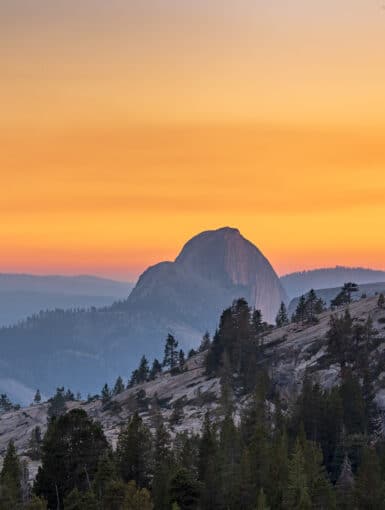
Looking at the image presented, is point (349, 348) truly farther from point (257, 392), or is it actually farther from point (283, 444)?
point (283, 444)

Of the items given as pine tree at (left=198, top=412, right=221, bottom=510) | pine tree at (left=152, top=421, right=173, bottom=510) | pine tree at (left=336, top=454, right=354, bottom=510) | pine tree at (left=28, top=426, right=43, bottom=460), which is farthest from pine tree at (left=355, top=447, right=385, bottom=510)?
pine tree at (left=28, top=426, right=43, bottom=460)

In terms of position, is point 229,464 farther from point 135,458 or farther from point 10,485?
point 10,485

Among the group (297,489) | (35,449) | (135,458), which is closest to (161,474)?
(135,458)

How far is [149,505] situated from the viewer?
318 feet

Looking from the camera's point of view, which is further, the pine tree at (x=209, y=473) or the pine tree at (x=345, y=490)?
the pine tree at (x=209, y=473)

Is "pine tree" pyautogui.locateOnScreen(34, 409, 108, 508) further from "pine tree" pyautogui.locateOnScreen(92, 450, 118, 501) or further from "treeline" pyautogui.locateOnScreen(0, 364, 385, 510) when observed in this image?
"pine tree" pyautogui.locateOnScreen(92, 450, 118, 501)

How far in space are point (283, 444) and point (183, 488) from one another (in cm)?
1695

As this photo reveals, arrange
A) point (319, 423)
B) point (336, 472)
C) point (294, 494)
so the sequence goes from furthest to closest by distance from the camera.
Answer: point (319, 423) → point (336, 472) → point (294, 494)

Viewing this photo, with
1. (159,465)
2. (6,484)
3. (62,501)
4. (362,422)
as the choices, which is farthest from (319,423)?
(6,484)

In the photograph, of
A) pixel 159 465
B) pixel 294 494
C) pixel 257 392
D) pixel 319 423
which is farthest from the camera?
pixel 257 392

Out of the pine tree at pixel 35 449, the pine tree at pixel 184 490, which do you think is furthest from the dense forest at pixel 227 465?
the pine tree at pixel 35 449

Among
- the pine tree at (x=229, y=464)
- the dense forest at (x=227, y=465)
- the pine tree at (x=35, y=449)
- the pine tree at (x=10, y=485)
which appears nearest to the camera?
the pine tree at (x=10, y=485)

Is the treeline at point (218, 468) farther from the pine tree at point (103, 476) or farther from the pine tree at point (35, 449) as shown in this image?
the pine tree at point (35, 449)

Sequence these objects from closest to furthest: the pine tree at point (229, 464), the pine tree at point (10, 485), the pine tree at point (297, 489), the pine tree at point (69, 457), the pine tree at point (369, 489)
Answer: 1. the pine tree at point (297, 489)
2. the pine tree at point (10, 485)
3. the pine tree at point (369, 489)
4. the pine tree at point (229, 464)
5. the pine tree at point (69, 457)
